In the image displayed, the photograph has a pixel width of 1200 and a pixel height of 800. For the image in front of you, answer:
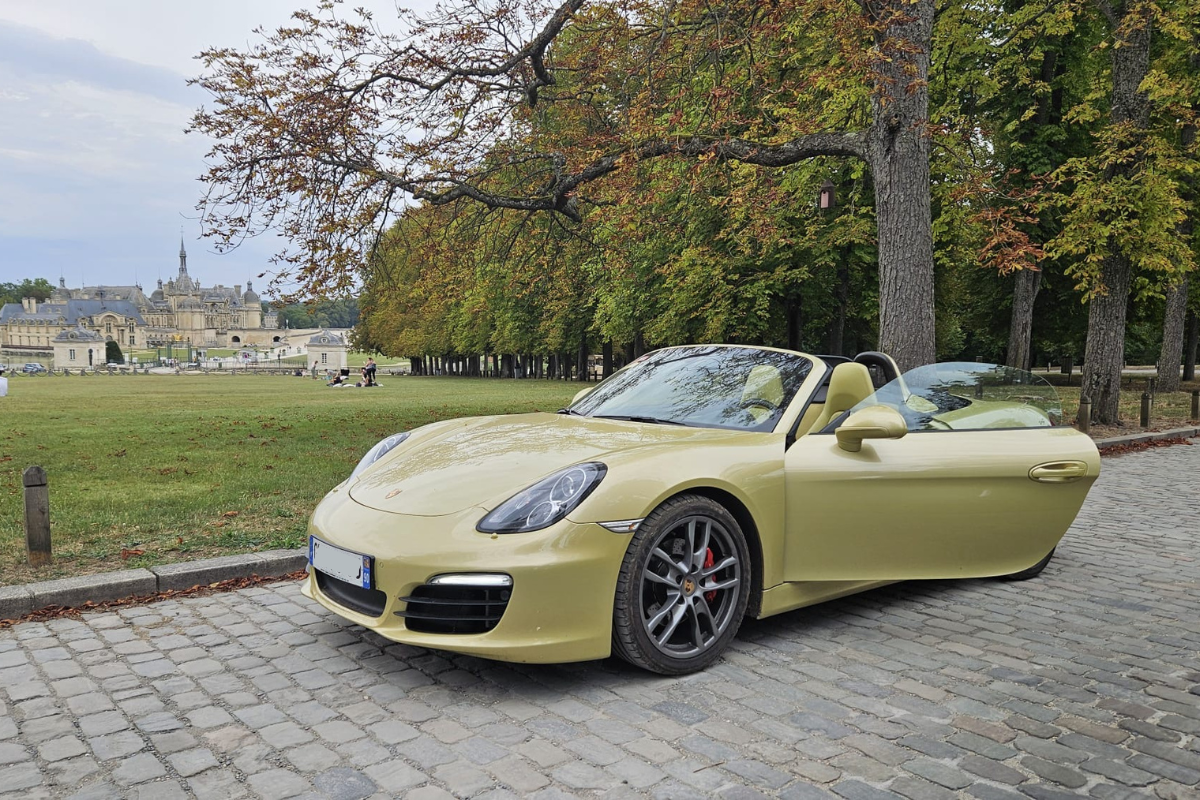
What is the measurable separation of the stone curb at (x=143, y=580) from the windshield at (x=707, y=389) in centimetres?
221

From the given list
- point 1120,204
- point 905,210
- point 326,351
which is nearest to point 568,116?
point 905,210

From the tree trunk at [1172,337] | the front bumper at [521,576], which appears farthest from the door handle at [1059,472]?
the tree trunk at [1172,337]

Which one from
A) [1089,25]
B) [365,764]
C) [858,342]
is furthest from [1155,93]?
[858,342]

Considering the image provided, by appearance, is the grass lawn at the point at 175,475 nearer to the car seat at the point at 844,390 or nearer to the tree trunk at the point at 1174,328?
the car seat at the point at 844,390

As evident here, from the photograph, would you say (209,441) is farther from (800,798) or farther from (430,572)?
(800,798)

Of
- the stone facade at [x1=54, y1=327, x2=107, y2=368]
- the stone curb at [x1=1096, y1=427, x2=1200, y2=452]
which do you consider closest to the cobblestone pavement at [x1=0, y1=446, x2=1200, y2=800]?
the stone curb at [x1=1096, y1=427, x2=1200, y2=452]

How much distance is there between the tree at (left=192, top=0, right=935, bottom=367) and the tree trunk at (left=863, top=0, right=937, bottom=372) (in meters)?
0.02

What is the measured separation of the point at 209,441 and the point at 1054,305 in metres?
27.7

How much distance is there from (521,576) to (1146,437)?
14.1 metres

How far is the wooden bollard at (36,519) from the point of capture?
5184 mm

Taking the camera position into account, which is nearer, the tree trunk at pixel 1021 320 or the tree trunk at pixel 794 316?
the tree trunk at pixel 1021 320

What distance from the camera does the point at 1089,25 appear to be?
2106 cm

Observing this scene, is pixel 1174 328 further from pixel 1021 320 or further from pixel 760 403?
pixel 760 403

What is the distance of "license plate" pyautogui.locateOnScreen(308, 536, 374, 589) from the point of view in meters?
3.55
